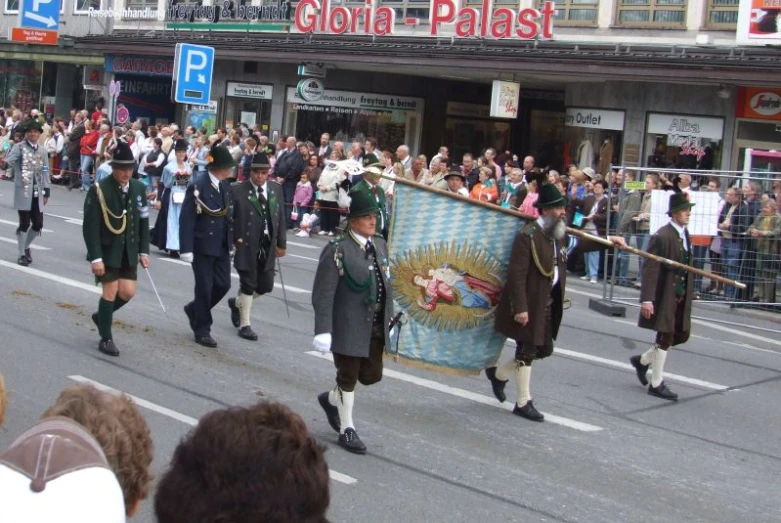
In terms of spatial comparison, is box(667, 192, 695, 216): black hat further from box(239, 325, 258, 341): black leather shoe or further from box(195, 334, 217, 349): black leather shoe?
box(195, 334, 217, 349): black leather shoe

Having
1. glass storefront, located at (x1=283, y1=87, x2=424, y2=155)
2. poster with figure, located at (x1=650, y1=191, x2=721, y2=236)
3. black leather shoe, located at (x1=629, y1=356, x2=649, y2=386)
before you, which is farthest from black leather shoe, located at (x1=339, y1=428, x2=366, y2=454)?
glass storefront, located at (x1=283, y1=87, x2=424, y2=155)

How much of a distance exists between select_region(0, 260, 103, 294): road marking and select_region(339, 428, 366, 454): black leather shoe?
19.4 feet

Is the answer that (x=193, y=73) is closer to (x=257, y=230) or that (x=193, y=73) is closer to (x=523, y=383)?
(x=257, y=230)

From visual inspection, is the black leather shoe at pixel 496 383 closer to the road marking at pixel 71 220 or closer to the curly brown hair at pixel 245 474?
the curly brown hair at pixel 245 474

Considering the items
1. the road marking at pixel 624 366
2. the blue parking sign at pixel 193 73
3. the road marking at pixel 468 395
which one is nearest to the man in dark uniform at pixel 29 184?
the road marking at pixel 468 395

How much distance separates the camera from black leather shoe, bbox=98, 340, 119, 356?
32.0ft

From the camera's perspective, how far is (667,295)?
32.7 ft

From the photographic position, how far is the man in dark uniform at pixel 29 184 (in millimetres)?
14172

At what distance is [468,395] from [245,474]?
725 cm

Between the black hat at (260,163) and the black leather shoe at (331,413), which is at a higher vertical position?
the black hat at (260,163)

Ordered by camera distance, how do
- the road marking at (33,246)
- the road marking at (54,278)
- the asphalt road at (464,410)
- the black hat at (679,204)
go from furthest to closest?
the road marking at (33,246), the road marking at (54,278), the black hat at (679,204), the asphalt road at (464,410)

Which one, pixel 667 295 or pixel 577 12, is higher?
pixel 577 12

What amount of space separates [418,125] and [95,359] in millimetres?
21071

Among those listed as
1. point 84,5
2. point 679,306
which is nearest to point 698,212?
point 679,306
